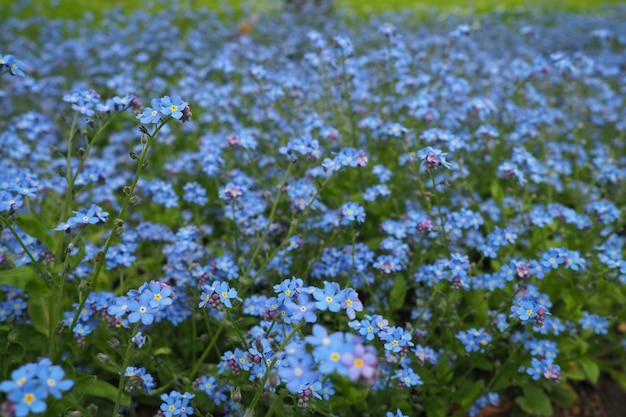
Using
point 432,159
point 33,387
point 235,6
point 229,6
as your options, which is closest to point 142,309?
point 33,387

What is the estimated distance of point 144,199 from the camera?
4438 millimetres

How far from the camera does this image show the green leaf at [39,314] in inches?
114

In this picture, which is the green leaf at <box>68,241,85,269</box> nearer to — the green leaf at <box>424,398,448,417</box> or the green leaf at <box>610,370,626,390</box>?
the green leaf at <box>424,398,448,417</box>

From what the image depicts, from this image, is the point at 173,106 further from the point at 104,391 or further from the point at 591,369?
the point at 591,369

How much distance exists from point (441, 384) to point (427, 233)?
86cm

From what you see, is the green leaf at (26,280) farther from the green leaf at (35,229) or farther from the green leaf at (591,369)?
the green leaf at (591,369)

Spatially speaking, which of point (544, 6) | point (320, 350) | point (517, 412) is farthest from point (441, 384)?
point (544, 6)

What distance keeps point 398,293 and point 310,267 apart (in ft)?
1.83

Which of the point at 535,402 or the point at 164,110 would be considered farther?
the point at 535,402

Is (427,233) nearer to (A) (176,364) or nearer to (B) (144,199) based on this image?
(A) (176,364)

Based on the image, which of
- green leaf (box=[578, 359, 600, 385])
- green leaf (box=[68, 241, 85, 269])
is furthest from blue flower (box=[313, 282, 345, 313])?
green leaf (box=[578, 359, 600, 385])

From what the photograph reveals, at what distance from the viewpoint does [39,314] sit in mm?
2932

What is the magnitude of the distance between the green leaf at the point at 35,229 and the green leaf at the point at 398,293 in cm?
197

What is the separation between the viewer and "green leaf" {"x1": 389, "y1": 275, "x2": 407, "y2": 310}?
3217mm
